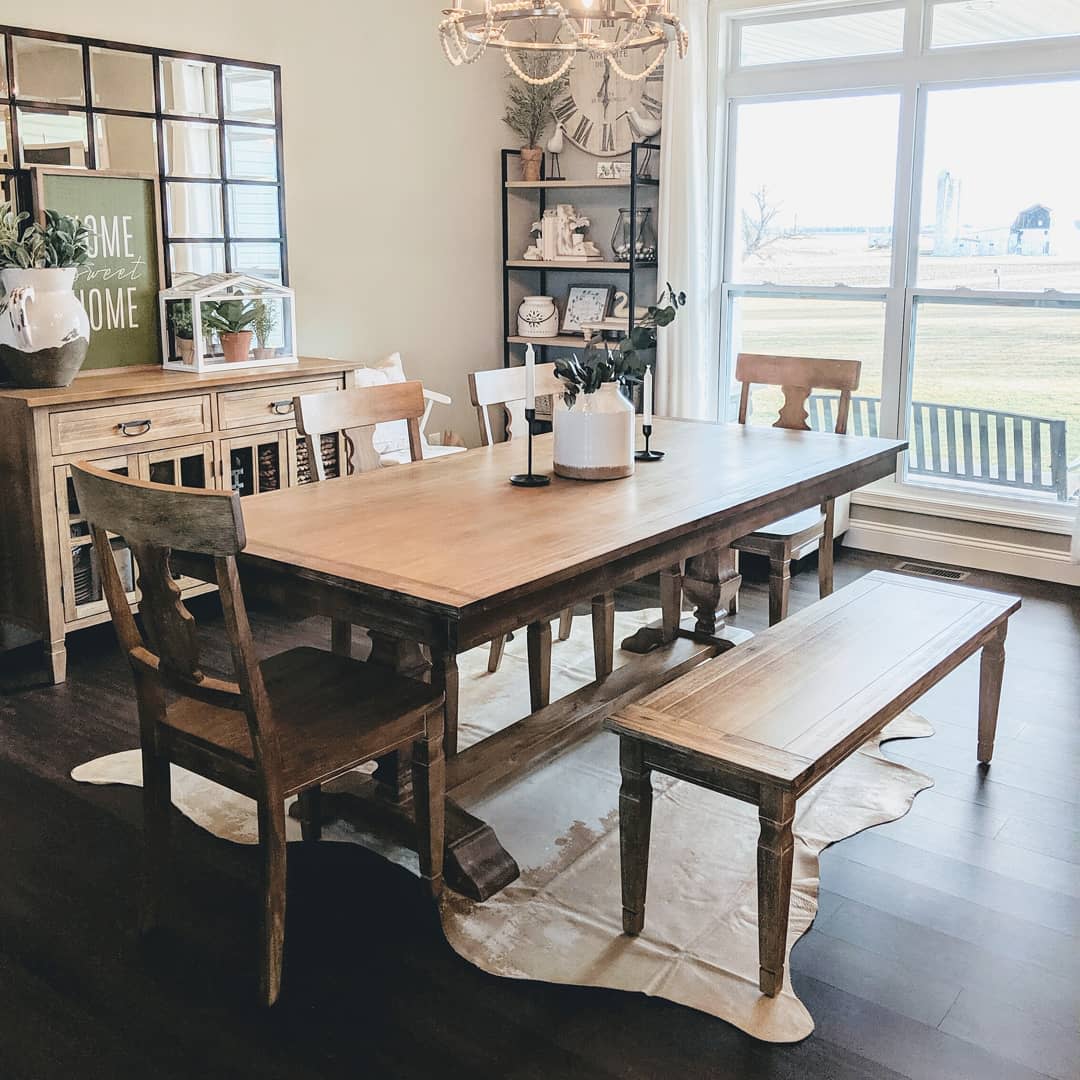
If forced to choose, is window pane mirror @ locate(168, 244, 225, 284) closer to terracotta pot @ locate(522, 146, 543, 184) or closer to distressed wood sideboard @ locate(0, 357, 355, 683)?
distressed wood sideboard @ locate(0, 357, 355, 683)

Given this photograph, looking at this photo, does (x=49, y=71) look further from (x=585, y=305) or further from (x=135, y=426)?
(x=585, y=305)

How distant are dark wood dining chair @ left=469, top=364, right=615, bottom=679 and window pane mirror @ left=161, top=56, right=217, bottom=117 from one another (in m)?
1.53

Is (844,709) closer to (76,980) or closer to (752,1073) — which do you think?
(752,1073)

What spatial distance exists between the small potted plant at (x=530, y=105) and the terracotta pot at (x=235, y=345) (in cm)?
193

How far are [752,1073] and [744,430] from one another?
2.19 meters

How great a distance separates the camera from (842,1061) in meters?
1.95

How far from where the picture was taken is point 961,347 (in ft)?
16.0

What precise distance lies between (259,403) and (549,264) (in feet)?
6.26

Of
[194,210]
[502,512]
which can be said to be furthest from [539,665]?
[194,210]

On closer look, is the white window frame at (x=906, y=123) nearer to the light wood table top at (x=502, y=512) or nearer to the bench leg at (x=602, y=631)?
the light wood table top at (x=502, y=512)

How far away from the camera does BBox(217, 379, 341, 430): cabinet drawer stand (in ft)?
13.1

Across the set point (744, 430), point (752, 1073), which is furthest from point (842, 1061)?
point (744, 430)

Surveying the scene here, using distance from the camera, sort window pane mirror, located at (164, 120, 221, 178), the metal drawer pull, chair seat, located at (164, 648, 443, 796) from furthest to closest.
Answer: window pane mirror, located at (164, 120, 221, 178), the metal drawer pull, chair seat, located at (164, 648, 443, 796)

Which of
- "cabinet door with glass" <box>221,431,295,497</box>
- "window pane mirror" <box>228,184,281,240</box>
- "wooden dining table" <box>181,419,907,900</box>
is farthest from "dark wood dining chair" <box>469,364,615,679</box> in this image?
"window pane mirror" <box>228,184,281,240</box>
